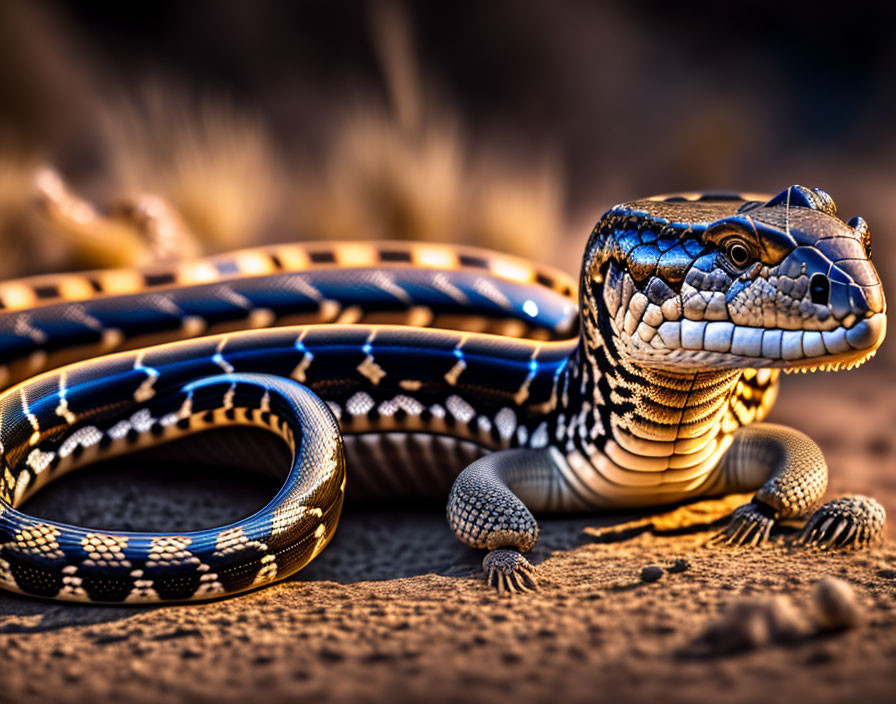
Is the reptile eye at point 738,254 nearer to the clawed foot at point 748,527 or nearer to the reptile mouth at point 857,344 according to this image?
the reptile mouth at point 857,344

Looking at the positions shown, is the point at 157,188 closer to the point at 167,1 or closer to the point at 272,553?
the point at 167,1

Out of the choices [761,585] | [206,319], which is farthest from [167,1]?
[761,585]

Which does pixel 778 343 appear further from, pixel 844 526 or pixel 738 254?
pixel 844 526

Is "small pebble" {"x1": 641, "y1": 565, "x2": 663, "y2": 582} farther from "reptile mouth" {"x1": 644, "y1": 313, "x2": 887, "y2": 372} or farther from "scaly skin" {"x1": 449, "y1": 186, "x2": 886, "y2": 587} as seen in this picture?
"reptile mouth" {"x1": 644, "y1": 313, "x2": 887, "y2": 372}

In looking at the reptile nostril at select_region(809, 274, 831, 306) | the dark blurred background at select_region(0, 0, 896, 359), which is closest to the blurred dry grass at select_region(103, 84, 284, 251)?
the dark blurred background at select_region(0, 0, 896, 359)

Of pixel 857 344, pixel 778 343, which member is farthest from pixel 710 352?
pixel 857 344

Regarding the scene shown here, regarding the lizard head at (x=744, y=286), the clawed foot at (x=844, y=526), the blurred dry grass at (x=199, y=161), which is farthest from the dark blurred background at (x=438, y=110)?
the clawed foot at (x=844, y=526)
